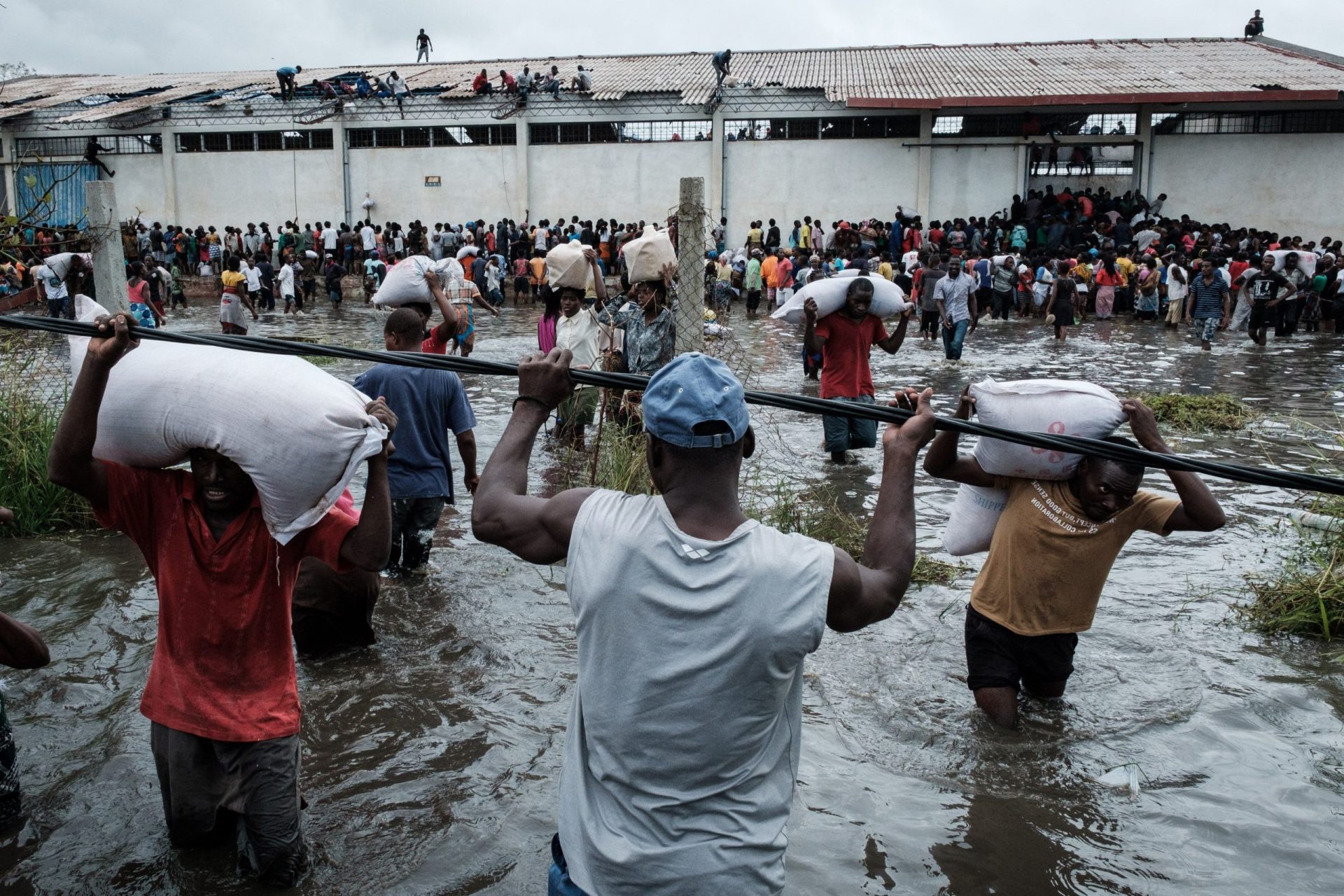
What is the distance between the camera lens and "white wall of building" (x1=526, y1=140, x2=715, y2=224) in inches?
1061

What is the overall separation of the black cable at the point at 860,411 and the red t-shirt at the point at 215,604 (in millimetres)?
657

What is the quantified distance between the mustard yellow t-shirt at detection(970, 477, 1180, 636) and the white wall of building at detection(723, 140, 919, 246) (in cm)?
2322

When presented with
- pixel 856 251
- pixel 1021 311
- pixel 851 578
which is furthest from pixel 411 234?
pixel 851 578

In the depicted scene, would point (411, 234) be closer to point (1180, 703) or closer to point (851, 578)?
point (1180, 703)

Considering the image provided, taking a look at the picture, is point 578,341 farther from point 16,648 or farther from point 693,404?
point 693,404

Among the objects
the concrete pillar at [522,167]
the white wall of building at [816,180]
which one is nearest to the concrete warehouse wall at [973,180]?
the white wall of building at [816,180]

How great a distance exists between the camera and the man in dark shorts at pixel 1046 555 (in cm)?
358

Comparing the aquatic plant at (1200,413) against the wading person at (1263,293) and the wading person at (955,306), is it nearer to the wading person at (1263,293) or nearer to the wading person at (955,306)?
the wading person at (955,306)

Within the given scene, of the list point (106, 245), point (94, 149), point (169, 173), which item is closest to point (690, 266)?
point (106, 245)

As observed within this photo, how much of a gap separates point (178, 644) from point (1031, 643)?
277 centimetres

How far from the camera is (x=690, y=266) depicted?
5.96 m

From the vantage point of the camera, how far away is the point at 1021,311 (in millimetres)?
22141

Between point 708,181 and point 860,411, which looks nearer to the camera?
point 860,411

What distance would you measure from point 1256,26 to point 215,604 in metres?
34.9
